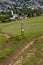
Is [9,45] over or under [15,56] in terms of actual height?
under

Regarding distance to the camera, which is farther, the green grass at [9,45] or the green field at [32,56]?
the green grass at [9,45]

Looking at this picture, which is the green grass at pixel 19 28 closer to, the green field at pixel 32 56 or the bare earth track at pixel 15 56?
the bare earth track at pixel 15 56

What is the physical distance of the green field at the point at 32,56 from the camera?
321 inches

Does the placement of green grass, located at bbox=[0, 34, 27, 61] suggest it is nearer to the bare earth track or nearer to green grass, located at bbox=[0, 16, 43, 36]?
the bare earth track

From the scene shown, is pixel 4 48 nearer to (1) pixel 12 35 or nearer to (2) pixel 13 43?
(2) pixel 13 43

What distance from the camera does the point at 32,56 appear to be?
8.99 meters

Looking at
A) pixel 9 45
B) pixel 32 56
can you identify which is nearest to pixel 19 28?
pixel 9 45

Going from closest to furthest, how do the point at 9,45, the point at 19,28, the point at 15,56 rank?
the point at 15,56 < the point at 9,45 < the point at 19,28

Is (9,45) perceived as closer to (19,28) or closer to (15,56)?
(15,56)

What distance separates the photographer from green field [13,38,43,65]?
8.15 meters

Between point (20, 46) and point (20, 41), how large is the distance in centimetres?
101

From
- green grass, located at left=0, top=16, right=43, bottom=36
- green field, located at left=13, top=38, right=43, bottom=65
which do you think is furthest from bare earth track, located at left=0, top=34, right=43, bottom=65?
green grass, located at left=0, top=16, right=43, bottom=36

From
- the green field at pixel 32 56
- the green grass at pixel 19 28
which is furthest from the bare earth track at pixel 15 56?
the green grass at pixel 19 28

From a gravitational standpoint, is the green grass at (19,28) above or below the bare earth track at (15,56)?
below
